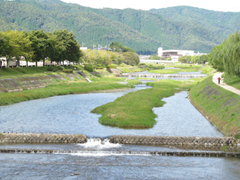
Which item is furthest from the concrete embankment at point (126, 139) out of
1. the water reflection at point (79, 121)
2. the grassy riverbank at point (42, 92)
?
the grassy riverbank at point (42, 92)

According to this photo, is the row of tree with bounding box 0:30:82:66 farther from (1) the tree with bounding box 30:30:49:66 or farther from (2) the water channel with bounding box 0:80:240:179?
(2) the water channel with bounding box 0:80:240:179

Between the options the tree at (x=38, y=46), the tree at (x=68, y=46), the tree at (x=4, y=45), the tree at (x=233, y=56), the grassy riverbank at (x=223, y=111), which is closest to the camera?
the grassy riverbank at (x=223, y=111)

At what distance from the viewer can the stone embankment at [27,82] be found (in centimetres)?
7081

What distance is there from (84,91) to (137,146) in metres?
53.3

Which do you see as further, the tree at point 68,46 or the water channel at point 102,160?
the tree at point 68,46

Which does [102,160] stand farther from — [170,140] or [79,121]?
[79,121]

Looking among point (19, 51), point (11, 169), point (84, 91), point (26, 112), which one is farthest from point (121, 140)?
point (19, 51)

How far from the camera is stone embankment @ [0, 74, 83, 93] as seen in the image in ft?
232

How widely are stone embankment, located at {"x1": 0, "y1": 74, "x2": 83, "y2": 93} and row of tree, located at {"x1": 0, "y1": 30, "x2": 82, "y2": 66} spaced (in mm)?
10009

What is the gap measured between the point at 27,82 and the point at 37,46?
25.1 metres

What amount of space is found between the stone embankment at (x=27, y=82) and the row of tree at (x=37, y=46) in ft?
32.8

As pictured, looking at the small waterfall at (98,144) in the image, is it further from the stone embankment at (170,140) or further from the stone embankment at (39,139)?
the stone embankment at (39,139)

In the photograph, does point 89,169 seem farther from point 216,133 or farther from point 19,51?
point 19,51

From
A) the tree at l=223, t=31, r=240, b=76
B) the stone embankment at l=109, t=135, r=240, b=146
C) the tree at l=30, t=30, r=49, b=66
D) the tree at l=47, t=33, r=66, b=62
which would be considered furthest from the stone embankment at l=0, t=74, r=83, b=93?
the tree at l=223, t=31, r=240, b=76
